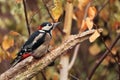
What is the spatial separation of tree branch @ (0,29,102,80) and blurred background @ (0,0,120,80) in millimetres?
217

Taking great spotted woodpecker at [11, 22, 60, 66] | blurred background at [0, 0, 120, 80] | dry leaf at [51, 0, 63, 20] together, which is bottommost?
blurred background at [0, 0, 120, 80]

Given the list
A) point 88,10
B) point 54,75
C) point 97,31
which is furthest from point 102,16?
point 97,31

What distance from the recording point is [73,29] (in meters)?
7.30

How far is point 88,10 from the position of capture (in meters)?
4.17

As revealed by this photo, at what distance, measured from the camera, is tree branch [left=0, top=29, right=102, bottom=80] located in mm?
3598

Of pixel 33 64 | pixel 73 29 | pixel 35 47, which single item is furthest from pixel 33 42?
pixel 73 29

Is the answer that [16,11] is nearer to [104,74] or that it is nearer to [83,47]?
[104,74]

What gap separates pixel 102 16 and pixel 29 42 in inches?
99.1

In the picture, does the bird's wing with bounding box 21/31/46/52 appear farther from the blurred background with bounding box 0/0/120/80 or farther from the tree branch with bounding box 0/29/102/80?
the blurred background with bounding box 0/0/120/80

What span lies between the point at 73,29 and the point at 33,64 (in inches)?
144

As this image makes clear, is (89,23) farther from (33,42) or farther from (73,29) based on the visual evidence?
(73,29)

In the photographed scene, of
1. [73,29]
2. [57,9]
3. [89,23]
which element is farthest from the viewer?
[73,29]

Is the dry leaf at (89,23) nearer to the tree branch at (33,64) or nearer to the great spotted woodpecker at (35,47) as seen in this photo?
the tree branch at (33,64)

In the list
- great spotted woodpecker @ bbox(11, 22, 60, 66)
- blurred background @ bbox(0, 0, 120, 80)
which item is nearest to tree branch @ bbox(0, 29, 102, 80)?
great spotted woodpecker @ bbox(11, 22, 60, 66)
